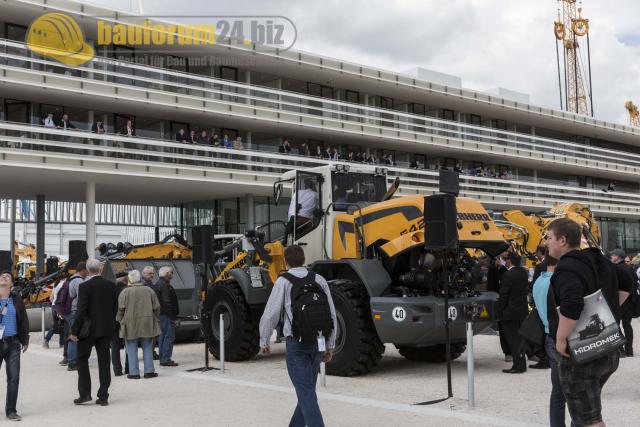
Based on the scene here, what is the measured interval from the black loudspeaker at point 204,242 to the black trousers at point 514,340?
5082 millimetres

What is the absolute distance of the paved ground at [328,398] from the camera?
819 cm

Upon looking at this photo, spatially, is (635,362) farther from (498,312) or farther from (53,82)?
(53,82)

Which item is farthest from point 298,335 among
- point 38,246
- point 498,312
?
point 38,246

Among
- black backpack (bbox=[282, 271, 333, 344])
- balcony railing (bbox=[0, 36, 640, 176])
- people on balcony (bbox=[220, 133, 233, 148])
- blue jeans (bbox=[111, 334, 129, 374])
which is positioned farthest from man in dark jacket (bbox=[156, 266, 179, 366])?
people on balcony (bbox=[220, 133, 233, 148])

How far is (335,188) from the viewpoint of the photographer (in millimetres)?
12930

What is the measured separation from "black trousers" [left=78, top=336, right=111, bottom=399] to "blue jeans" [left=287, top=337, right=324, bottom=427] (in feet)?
12.6

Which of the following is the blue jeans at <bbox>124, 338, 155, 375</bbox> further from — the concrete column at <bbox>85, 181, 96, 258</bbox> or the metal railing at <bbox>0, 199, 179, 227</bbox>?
the metal railing at <bbox>0, 199, 179, 227</bbox>

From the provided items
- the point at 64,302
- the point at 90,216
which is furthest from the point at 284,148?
the point at 64,302

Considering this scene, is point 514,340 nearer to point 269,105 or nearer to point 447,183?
point 447,183

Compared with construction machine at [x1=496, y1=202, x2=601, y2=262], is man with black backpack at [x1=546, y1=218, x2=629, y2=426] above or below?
below

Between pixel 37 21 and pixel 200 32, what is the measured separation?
6463 mm

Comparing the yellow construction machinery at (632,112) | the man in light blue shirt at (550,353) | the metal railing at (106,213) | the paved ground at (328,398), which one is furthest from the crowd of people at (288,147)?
the yellow construction machinery at (632,112)

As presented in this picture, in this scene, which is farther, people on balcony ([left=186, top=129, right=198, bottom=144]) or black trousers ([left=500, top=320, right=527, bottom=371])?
people on balcony ([left=186, top=129, right=198, bottom=144])

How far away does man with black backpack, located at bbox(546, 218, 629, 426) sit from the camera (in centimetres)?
488
